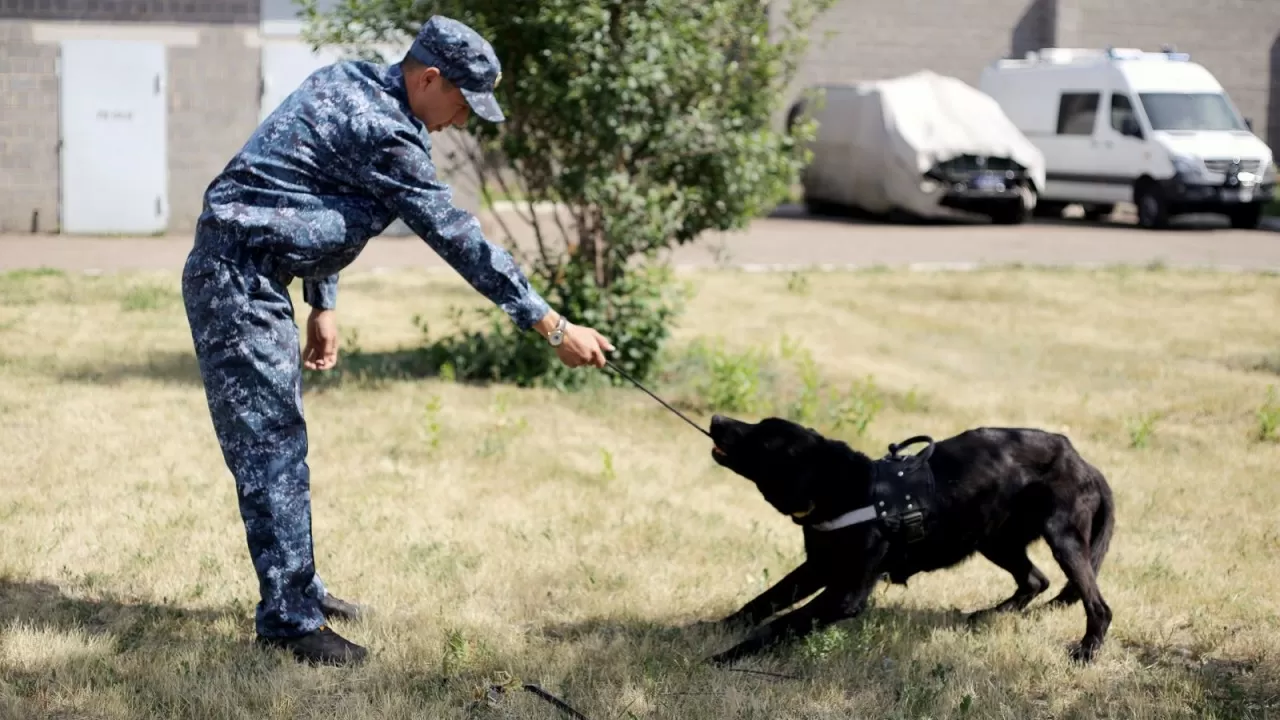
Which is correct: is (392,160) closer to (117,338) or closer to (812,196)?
(117,338)

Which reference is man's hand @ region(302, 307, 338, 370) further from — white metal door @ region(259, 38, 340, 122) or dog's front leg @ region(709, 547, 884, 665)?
white metal door @ region(259, 38, 340, 122)

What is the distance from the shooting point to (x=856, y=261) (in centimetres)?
1675

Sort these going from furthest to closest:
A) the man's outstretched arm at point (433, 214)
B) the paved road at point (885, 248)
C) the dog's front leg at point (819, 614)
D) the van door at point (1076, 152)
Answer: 1. the van door at point (1076, 152)
2. the paved road at point (885, 248)
3. the dog's front leg at point (819, 614)
4. the man's outstretched arm at point (433, 214)

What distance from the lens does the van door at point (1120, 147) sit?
21.0m

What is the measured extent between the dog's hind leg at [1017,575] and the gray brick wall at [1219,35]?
28016 millimetres

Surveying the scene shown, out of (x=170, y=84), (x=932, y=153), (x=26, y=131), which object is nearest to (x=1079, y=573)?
(x=170, y=84)

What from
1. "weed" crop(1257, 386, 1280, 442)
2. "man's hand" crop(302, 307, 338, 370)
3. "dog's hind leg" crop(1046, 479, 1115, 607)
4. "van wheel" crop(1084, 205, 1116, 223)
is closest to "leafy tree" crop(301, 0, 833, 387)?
"weed" crop(1257, 386, 1280, 442)

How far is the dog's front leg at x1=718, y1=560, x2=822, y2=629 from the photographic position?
4.67 m

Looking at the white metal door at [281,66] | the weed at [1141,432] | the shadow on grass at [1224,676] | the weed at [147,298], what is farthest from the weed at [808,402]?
the white metal door at [281,66]

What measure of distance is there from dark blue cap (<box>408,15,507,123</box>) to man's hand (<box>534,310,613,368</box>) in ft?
1.89

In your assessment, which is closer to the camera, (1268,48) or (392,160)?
(392,160)

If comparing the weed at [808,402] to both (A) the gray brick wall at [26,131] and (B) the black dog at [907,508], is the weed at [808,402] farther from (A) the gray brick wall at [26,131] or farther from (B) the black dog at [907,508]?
(A) the gray brick wall at [26,131]

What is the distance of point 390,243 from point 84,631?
13.3 m

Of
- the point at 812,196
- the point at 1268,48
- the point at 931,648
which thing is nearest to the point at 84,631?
the point at 931,648
